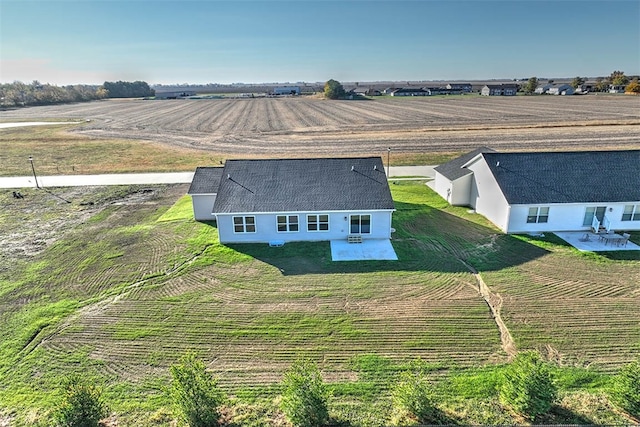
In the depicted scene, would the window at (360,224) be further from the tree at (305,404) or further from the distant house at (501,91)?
the distant house at (501,91)

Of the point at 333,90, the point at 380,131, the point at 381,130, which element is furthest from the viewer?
the point at 333,90

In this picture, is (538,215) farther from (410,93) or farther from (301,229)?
(410,93)

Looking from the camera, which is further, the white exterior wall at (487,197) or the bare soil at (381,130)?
the bare soil at (381,130)

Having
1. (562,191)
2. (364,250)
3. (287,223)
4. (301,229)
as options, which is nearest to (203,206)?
(287,223)

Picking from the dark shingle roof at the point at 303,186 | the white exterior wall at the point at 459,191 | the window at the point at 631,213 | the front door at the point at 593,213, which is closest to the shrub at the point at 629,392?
the dark shingle roof at the point at 303,186

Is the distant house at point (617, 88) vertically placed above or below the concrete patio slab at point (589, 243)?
above

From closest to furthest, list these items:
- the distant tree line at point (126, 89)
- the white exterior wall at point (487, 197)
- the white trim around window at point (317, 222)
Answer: the white trim around window at point (317, 222) < the white exterior wall at point (487, 197) < the distant tree line at point (126, 89)

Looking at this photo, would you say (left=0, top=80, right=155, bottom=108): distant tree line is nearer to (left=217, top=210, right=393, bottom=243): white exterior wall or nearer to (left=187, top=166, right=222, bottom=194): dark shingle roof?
(left=187, top=166, right=222, bottom=194): dark shingle roof
